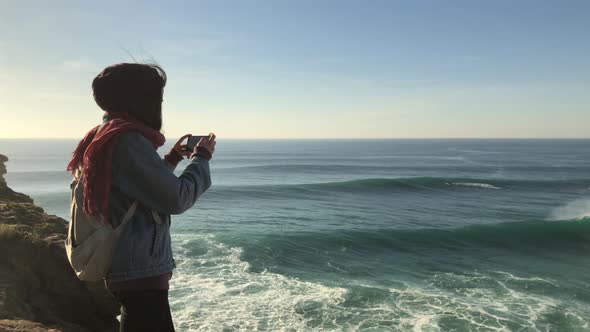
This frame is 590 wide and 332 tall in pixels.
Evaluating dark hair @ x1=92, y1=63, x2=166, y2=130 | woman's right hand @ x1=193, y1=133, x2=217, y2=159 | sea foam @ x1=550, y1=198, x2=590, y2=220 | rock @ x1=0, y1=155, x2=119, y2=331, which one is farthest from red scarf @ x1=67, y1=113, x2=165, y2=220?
sea foam @ x1=550, y1=198, x2=590, y2=220

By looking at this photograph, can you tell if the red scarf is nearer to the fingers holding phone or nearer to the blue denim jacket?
the blue denim jacket

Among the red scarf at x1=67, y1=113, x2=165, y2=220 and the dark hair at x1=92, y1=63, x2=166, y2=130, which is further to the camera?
the dark hair at x1=92, y1=63, x2=166, y2=130

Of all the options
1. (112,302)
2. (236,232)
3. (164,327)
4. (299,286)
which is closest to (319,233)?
(236,232)

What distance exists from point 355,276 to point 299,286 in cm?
208

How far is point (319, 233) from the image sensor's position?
17.3 m

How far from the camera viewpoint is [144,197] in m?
1.44

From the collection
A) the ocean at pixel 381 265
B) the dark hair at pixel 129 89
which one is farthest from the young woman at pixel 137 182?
the ocean at pixel 381 265

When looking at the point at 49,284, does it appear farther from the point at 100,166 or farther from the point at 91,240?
the point at 100,166

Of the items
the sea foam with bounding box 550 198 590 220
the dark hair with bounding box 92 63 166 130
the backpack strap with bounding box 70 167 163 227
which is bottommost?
the sea foam with bounding box 550 198 590 220

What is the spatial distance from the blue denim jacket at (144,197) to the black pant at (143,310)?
96mm

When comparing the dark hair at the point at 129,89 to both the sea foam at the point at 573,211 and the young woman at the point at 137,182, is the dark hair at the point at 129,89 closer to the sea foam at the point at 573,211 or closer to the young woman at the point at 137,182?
the young woman at the point at 137,182

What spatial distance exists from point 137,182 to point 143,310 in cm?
59

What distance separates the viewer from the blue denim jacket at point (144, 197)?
4.63 ft

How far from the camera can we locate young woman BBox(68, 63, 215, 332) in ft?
4.67
